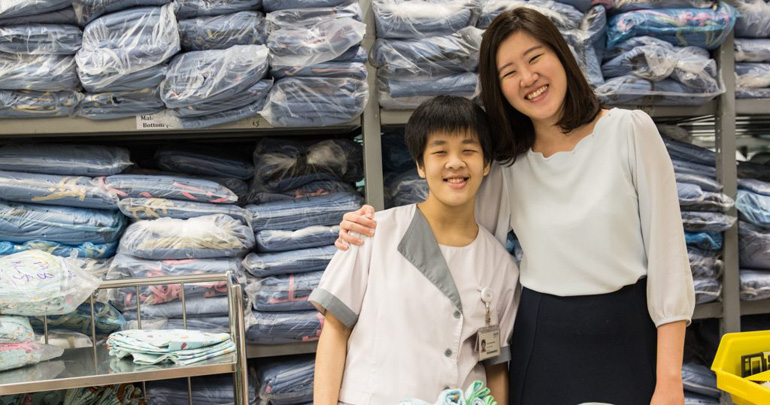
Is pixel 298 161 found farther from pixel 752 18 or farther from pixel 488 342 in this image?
pixel 752 18

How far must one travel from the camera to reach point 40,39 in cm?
180

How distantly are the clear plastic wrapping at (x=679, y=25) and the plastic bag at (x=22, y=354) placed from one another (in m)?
2.00

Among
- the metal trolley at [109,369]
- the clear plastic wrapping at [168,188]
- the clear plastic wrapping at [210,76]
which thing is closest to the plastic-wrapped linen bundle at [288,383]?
the metal trolley at [109,369]

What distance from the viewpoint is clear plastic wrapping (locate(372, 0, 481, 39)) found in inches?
78.0

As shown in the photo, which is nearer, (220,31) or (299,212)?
(220,31)

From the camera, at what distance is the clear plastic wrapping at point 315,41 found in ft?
6.17

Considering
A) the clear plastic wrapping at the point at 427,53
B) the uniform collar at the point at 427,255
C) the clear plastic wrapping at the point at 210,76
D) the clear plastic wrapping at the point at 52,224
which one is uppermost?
the clear plastic wrapping at the point at 427,53

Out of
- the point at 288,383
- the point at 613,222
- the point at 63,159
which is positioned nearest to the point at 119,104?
the point at 63,159

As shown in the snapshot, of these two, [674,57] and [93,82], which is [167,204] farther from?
[674,57]

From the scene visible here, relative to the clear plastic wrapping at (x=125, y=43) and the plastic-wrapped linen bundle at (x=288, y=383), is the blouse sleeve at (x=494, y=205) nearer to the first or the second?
the plastic-wrapped linen bundle at (x=288, y=383)

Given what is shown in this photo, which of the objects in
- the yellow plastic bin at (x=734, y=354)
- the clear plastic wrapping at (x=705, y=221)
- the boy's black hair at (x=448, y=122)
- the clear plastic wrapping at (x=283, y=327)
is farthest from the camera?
the clear plastic wrapping at (x=705, y=221)

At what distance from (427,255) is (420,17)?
935 millimetres

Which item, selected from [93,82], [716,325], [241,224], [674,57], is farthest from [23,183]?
[716,325]

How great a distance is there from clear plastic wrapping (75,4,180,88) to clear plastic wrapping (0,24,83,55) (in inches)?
1.5
